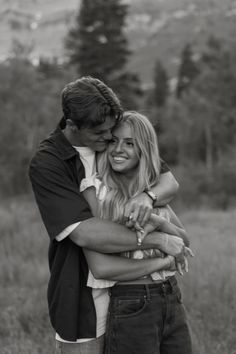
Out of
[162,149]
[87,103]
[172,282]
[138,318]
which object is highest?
[87,103]

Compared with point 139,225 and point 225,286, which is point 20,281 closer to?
point 225,286

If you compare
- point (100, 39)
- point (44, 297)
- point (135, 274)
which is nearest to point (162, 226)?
point (135, 274)

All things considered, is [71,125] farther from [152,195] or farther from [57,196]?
[152,195]

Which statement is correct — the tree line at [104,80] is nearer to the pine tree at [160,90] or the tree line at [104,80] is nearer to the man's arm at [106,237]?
the pine tree at [160,90]

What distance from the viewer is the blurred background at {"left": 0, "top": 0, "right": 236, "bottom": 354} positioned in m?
5.62

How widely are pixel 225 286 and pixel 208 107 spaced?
3293 cm

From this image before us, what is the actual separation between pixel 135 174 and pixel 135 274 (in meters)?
0.53

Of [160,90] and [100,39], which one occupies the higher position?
[100,39]

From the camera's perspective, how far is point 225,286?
20.2 feet

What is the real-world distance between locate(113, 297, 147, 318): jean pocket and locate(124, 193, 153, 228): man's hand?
1.30 ft

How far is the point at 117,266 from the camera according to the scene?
9.46 ft

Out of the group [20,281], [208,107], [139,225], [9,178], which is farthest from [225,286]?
[208,107]

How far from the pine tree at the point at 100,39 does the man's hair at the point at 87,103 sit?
96.0 ft

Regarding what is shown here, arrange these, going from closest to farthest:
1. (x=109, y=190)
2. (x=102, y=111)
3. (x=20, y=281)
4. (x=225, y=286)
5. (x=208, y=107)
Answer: (x=102, y=111) → (x=109, y=190) → (x=225, y=286) → (x=20, y=281) → (x=208, y=107)
